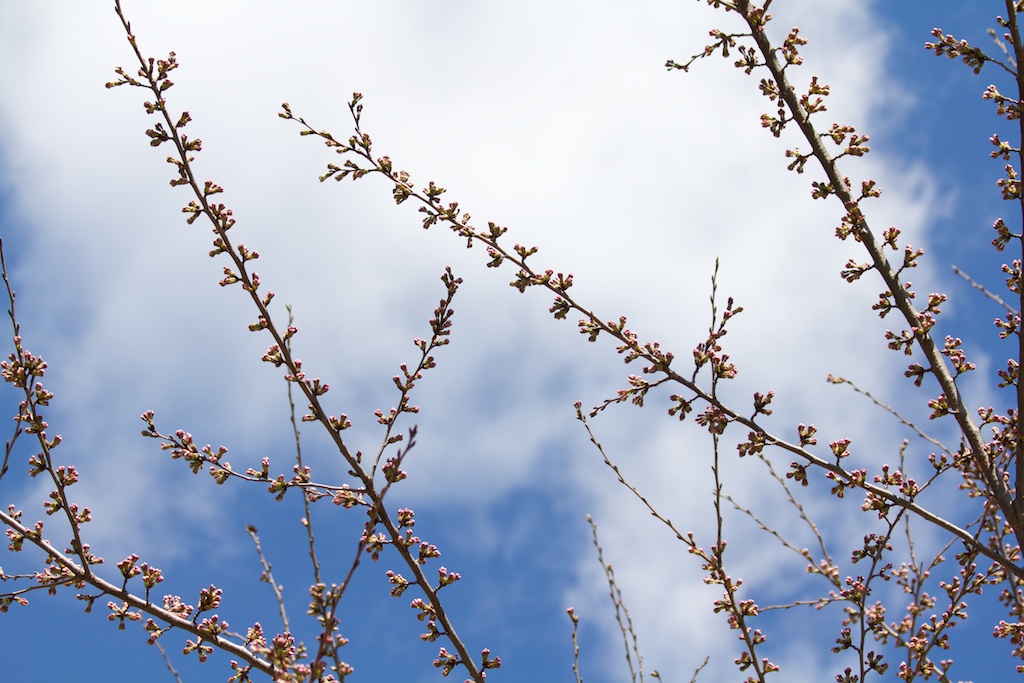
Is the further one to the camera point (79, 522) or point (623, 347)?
point (623, 347)

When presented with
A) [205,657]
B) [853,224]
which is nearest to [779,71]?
[853,224]

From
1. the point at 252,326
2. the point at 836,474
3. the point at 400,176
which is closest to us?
the point at 252,326

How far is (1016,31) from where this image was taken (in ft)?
13.4

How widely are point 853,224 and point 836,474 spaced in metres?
1.38

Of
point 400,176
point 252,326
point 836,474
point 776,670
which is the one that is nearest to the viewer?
→ point 252,326

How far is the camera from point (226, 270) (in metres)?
3.66

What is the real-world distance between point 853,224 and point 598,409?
5.71ft

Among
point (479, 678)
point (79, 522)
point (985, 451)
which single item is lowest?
point (479, 678)

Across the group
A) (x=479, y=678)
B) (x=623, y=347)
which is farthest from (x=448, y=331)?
(x=479, y=678)

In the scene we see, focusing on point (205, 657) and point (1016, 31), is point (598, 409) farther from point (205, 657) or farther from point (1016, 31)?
point (1016, 31)

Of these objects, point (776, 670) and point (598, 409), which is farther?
point (598, 409)

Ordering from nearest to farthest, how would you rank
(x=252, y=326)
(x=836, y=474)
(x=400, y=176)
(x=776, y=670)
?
(x=252, y=326), (x=776, y=670), (x=836, y=474), (x=400, y=176)

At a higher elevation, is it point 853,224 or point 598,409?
point 853,224

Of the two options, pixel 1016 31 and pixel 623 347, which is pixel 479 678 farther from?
pixel 1016 31
